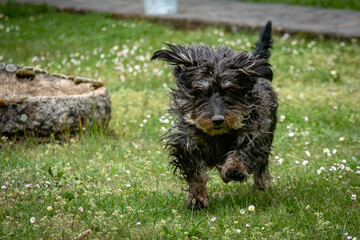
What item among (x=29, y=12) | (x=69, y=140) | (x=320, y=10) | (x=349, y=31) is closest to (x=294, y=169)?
(x=69, y=140)

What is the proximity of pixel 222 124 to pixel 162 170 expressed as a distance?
1.55 m

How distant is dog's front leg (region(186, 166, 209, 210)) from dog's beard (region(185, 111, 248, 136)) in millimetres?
432

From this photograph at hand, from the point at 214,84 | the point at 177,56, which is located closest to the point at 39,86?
the point at 177,56

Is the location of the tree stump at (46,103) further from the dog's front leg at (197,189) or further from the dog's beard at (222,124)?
the dog's beard at (222,124)

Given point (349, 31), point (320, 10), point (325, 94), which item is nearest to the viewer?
point (325, 94)

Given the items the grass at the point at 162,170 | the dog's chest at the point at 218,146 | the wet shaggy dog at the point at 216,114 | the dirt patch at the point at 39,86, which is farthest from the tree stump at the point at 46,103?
the dog's chest at the point at 218,146

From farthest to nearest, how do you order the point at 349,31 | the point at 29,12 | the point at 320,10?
1. the point at 29,12
2. the point at 320,10
3. the point at 349,31

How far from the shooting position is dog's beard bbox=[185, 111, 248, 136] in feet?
13.9

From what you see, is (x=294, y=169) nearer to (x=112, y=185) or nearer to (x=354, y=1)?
(x=112, y=185)

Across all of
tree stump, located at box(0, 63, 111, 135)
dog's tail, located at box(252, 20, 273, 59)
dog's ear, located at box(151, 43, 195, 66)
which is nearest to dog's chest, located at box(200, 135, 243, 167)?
dog's ear, located at box(151, 43, 195, 66)

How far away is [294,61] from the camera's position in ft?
34.8

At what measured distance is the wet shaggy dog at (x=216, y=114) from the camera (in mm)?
4293

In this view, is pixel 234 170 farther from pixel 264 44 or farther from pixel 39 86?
pixel 39 86

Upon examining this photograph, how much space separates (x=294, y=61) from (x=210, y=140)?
655 centimetres
